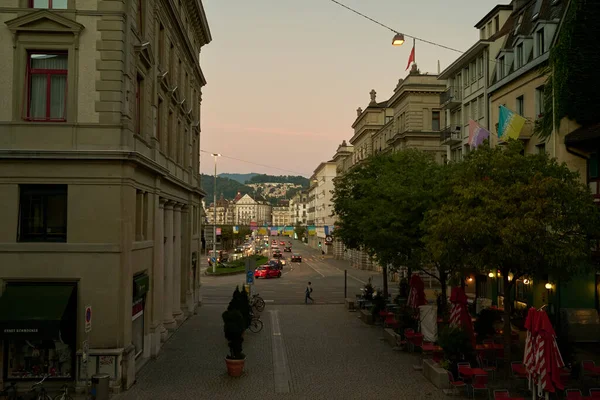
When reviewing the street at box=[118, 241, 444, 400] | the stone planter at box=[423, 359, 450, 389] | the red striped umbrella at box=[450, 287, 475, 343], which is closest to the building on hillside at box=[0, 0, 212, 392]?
the street at box=[118, 241, 444, 400]

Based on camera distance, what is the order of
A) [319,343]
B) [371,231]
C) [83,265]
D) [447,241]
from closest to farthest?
[83,265], [447,241], [319,343], [371,231]

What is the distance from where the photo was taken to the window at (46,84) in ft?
58.2

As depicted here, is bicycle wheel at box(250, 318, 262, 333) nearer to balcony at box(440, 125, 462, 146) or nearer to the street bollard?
the street bollard

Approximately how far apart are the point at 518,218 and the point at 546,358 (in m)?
4.23

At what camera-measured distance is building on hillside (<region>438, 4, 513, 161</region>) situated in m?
36.0

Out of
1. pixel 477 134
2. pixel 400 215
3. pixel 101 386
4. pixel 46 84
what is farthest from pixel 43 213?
pixel 477 134

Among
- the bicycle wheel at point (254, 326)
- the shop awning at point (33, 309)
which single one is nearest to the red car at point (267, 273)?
the bicycle wheel at point (254, 326)

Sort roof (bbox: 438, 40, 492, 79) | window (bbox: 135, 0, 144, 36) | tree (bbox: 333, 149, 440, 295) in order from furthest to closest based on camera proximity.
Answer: roof (bbox: 438, 40, 492, 79)
tree (bbox: 333, 149, 440, 295)
window (bbox: 135, 0, 144, 36)

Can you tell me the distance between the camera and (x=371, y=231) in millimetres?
29312

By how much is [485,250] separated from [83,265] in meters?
12.5

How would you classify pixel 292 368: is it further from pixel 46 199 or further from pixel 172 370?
pixel 46 199

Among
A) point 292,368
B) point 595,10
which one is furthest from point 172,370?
point 595,10

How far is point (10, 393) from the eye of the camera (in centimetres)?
1584

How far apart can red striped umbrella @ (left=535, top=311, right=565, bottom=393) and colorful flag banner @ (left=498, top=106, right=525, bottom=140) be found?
13447 millimetres
